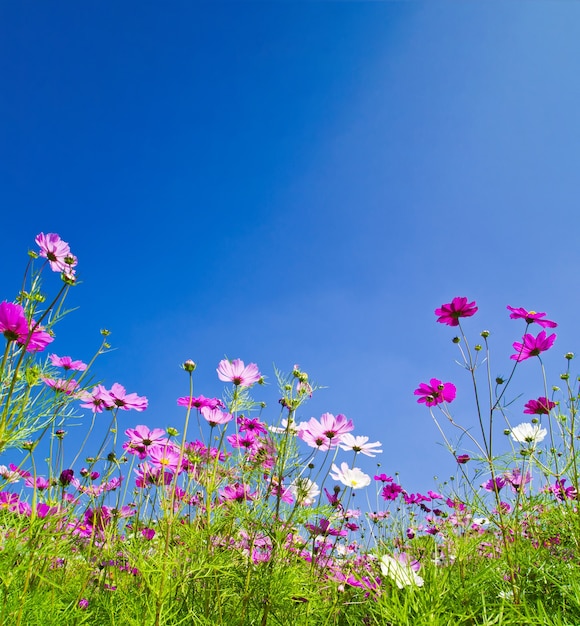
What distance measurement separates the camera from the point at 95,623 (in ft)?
5.65

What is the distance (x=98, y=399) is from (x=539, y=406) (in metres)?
Result: 2.03

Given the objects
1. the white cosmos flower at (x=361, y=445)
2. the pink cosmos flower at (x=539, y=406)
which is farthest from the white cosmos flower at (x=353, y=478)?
the pink cosmos flower at (x=539, y=406)

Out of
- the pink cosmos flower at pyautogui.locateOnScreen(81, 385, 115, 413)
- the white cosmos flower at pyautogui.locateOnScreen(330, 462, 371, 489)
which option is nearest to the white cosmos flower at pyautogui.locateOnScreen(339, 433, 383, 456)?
the white cosmos flower at pyautogui.locateOnScreen(330, 462, 371, 489)

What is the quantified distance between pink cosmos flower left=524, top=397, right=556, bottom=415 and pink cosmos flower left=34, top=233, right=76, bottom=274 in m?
2.11

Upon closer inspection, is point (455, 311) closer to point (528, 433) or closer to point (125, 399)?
point (528, 433)

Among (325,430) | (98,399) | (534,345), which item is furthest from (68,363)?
(534,345)

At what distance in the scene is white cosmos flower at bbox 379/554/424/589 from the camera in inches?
59.1

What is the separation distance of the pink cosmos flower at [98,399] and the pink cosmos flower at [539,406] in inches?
74.7

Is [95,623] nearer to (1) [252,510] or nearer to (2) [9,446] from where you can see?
(1) [252,510]

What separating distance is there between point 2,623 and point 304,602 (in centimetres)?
88

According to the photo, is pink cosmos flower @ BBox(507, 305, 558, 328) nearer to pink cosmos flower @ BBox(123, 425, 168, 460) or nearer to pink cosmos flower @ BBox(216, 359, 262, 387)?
pink cosmos flower @ BBox(216, 359, 262, 387)

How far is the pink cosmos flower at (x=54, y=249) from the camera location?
1.71 m

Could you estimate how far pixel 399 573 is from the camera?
1.56m

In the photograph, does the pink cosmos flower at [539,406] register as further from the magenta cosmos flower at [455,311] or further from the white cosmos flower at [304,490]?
the white cosmos flower at [304,490]
